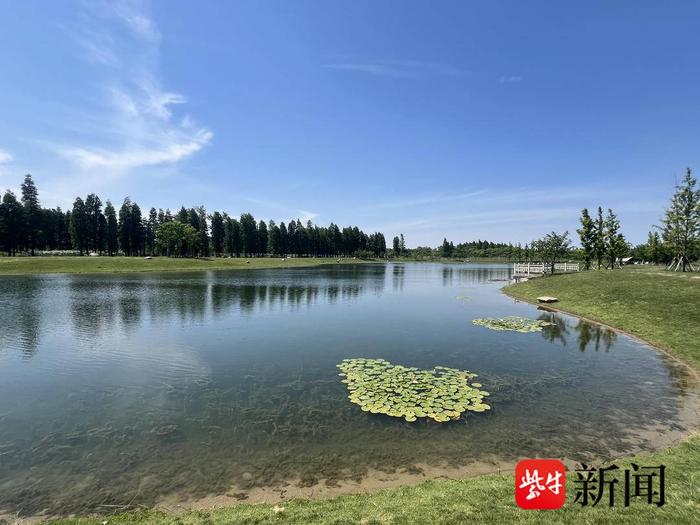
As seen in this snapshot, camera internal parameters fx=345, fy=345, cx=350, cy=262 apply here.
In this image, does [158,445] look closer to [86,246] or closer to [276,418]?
[276,418]

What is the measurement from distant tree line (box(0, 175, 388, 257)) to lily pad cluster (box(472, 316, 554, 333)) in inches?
4526

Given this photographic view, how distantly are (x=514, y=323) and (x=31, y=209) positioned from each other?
457ft

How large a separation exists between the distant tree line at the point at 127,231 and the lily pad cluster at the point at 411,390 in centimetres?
11984

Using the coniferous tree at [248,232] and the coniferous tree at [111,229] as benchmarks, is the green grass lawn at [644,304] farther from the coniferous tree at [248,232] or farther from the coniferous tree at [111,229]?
the coniferous tree at [111,229]

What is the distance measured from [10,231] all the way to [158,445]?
128 m

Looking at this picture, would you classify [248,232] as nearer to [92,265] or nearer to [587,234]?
[92,265]

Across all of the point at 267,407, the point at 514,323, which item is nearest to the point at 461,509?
the point at 267,407

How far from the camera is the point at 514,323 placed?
29031 millimetres

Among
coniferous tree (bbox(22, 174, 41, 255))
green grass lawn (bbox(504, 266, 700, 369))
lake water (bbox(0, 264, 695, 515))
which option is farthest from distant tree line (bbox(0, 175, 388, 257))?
green grass lawn (bbox(504, 266, 700, 369))

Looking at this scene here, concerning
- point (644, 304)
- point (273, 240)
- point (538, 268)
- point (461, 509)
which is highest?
point (273, 240)

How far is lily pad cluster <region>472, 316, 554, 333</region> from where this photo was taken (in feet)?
89.8

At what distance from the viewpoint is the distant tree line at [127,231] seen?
104750 millimetres

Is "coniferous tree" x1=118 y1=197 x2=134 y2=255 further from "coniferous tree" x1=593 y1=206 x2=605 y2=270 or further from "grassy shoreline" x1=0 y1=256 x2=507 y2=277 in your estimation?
"coniferous tree" x1=593 y1=206 x2=605 y2=270

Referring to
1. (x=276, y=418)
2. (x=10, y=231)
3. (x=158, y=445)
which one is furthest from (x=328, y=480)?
(x=10, y=231)
